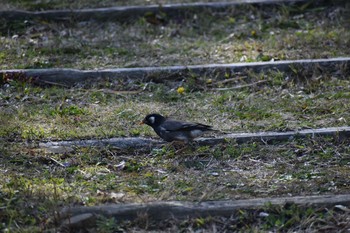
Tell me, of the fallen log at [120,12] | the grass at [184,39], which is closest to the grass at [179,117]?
the grass at [184,39]

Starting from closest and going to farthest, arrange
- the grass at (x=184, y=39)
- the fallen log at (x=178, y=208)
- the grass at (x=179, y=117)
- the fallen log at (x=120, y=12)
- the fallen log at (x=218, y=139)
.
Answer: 1. the fallen log at (x=178, y=208)
2. the grass at (x=179, y=117)
3. the fallen log at (x=218, y=139)
4. the grass at (x=184, y=39)
5. the fallen log at (x=120, y=12)

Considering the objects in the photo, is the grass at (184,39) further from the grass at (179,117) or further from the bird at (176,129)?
the bird at (176,129)

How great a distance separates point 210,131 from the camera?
704 centimetres

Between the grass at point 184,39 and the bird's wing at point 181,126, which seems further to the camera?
the grass at point 184,39

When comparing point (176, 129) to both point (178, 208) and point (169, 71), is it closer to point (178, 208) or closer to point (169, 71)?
point (178, 208)

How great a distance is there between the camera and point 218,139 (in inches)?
273

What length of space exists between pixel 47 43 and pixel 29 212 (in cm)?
451

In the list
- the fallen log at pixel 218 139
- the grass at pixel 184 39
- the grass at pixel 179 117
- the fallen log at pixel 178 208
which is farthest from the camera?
the grass at pixel 184 39

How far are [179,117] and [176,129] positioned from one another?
0.75 metres

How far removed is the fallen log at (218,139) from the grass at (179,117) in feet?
0.24

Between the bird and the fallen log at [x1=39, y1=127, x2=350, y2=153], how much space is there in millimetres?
113

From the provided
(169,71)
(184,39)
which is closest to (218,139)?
(169,71)

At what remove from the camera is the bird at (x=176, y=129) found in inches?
269

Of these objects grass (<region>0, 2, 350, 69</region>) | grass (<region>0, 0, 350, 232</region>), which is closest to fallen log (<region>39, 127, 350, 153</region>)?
grass (<region>0, 0, 350, 232</region>)
